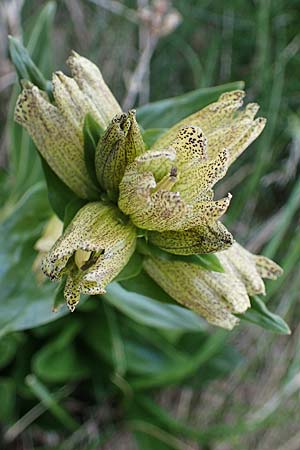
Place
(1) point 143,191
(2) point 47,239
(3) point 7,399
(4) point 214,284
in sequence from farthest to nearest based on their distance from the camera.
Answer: (3) point 7,399 < (2) point 47,239 < (4) point 214,284 < (1) point 143,191

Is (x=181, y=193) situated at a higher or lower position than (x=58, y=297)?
higher

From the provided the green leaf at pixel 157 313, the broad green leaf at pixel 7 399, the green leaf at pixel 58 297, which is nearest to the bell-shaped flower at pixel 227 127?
the green leaf at pixel 58 297

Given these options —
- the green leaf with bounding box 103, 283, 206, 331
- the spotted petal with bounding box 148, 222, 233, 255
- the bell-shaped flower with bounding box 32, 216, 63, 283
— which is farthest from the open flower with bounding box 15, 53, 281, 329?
the green leaf with bounding box 103, 283, 206, 331

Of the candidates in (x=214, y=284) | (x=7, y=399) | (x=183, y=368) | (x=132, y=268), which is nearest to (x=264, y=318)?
(x=214, y=284)

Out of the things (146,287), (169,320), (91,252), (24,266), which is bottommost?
(169,320)

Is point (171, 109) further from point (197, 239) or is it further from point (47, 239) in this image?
point (197, 239)
